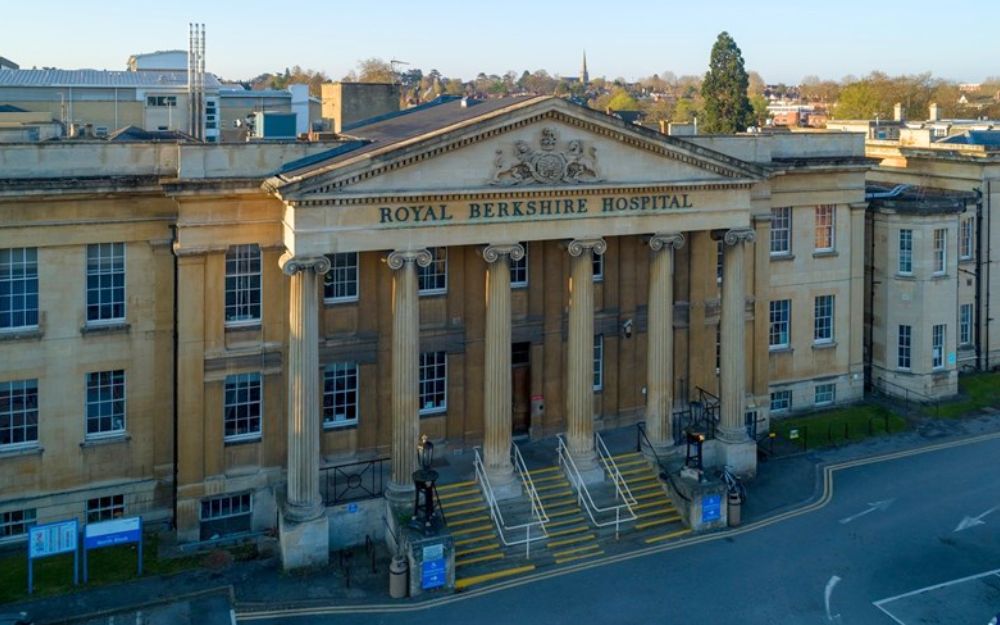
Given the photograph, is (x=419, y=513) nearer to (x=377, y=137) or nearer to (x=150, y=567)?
(x=150, y=567)

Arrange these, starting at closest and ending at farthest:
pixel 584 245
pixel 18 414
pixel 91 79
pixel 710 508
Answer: pixel 18 414, pixel 710 508, pixel 584 245, pixel 91 79

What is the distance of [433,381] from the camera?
106 ft

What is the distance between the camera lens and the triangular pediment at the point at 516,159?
89.4 ft

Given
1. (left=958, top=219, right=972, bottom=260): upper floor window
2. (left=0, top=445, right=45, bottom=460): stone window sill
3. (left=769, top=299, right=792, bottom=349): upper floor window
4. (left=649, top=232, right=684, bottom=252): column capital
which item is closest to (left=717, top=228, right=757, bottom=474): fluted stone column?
(left=649, top=232, right=684, bottom=252): column capital

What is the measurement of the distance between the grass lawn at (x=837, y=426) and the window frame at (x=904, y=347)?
2.82 meters

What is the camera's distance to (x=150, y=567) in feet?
91.4

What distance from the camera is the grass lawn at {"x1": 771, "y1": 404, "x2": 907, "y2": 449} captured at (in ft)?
126

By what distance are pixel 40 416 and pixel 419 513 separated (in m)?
12.0

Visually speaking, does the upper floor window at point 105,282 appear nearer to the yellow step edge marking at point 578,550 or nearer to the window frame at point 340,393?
the window frame at point 340,393

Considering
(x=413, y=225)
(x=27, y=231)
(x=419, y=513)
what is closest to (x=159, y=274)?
(x=27, y=231)

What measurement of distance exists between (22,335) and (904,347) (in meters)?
36.5

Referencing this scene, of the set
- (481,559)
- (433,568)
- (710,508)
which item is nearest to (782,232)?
(710,508)

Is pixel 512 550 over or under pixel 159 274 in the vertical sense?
under

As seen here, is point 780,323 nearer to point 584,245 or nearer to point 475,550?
point 584,245
